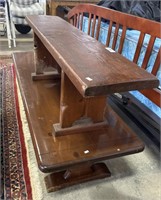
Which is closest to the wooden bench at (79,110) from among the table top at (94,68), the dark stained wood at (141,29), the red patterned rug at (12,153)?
the table top at (94,68)

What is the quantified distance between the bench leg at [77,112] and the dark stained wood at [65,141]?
0.10 ft

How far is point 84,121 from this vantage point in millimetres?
909

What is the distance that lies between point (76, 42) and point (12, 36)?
223cm

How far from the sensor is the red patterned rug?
91 centimetres

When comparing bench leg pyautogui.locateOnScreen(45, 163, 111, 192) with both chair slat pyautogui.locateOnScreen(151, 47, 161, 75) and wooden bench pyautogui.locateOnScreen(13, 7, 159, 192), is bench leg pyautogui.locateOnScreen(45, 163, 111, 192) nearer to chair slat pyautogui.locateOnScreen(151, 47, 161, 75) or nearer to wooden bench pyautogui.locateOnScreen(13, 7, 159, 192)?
wooden bench pyautogui.locateOnScreen(13, 7, 159, 192)

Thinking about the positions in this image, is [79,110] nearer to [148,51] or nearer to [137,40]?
[148,51]

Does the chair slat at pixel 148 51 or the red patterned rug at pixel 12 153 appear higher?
the chair slat at pixel 148 51

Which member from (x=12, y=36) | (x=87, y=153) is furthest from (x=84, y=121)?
(x=12, y=36)

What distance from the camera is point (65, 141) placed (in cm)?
83

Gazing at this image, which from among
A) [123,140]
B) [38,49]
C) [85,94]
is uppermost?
[85,94]

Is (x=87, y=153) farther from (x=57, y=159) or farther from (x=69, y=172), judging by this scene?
(x=69, y=172)

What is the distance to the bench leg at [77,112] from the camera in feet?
2.57

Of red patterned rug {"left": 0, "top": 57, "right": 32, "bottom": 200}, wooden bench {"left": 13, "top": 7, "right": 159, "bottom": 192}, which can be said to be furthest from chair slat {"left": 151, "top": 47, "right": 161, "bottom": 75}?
red patterned rug {"left": 0, "top": 57, "right": 32, "bottom": 200}

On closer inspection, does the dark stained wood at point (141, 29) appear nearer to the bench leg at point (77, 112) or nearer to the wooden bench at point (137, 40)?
the wooden bench at point (137, 40)
